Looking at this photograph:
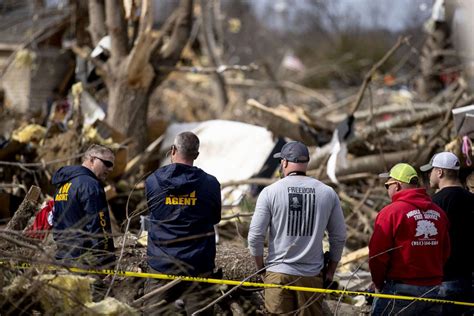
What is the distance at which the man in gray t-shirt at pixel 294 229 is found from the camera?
530cm

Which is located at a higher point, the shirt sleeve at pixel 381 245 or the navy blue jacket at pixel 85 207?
the navy blue jacket at pixel 85 207

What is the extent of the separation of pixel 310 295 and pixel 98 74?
6673 mm

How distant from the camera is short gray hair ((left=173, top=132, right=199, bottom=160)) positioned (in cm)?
550

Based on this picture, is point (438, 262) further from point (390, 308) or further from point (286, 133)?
point (286, 133)

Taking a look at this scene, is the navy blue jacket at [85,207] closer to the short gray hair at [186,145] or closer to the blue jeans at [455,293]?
the short gray hair at [186,145]

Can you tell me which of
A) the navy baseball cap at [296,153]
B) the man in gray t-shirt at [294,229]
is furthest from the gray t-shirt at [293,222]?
the navy baseball cap at [296,153]

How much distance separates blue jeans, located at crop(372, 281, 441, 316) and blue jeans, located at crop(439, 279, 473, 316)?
0.41 metres

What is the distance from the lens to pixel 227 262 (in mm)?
6684

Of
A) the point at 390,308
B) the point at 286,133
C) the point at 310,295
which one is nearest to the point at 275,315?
the point at 310,295

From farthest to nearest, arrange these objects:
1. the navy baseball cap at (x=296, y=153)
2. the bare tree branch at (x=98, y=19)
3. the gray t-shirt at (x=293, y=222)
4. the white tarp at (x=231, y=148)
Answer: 1. the bare tree branch at (x=98, y=19)
2. the white tarp at (x=231, y=148)
3. the navy baseball cap at (x=296, y=153)
4. the gray t-shirt at (x=293, y=222)

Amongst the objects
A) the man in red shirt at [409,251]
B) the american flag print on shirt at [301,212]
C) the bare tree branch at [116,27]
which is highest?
the bare tree branch at [116,27]

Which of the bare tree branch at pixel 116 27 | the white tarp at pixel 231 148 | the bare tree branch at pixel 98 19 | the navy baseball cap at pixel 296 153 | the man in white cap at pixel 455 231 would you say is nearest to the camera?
the navy baseball cap at pixel 296 153

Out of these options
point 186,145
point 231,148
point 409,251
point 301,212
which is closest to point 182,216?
point 186,145

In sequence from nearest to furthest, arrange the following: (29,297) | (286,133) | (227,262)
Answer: (29,297)
(227,262)
(286,133)
